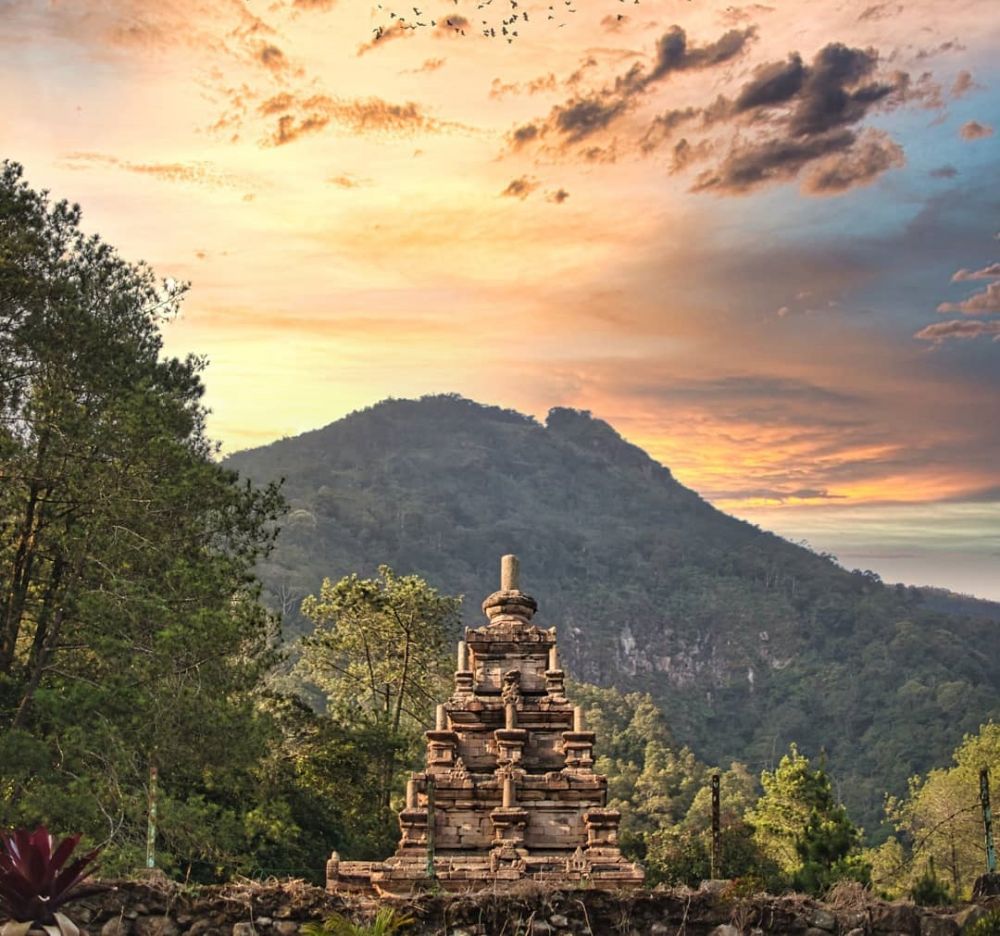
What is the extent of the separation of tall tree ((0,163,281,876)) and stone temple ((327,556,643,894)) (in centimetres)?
433

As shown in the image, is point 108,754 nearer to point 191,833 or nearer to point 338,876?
point 191,833

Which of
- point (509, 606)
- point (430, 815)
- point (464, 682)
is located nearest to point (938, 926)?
point (430, 815)

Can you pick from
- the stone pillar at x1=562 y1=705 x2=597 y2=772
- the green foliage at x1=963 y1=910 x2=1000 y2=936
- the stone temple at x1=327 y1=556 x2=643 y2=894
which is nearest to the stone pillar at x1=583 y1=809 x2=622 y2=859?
the stone temple at x1=327 y1=556 x2=643 y2=894

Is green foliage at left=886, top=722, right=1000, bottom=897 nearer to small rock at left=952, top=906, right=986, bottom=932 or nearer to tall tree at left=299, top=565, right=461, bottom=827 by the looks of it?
tall tree at left=299, top=565, right=461, bottom=827

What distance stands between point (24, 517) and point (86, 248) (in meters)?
7.13

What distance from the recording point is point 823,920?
42.7 feet

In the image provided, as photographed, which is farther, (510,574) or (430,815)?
(510,574)

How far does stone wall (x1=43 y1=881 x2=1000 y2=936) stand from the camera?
42.4 feet

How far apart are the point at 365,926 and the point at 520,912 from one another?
149cm

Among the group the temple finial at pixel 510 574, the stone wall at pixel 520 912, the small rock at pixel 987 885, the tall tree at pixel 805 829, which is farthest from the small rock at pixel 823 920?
the tall tree at pixel 805 829

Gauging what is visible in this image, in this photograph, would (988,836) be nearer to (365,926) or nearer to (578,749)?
(365,926)

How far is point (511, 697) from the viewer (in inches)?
1092

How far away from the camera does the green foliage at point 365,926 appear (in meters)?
12.6

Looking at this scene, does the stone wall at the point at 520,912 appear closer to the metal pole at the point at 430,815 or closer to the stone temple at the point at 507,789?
the metal pole at the point at 430,815
